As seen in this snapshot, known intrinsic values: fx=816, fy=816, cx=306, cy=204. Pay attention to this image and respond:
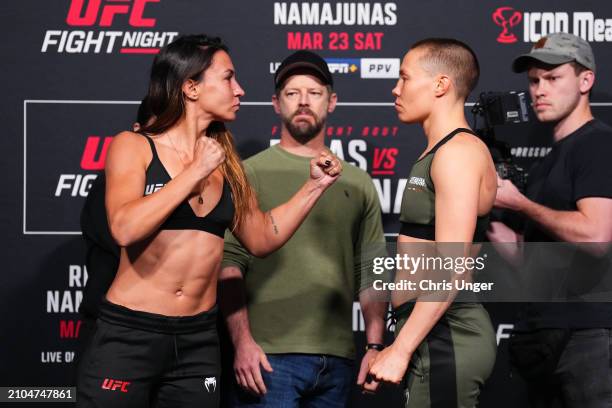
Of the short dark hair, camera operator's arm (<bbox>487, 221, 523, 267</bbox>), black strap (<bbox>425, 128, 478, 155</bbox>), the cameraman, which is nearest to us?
black strap (<bbox>425, 128, 478, 155</bbox>)

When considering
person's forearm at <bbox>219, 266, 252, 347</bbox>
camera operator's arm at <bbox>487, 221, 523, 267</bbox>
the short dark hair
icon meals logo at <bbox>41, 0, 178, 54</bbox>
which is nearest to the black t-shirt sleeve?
camera operator's arm at <bbox>487, 221, 523, 267</bbox>

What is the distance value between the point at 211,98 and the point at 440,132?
0.62 m

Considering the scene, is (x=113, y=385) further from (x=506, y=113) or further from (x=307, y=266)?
(x=506, y=113)

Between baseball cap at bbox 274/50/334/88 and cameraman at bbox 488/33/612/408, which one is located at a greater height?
baseball cap at bbox 274/50/334/88

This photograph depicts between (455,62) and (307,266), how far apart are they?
0.78 m

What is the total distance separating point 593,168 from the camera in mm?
2459

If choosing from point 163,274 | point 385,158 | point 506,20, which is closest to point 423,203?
point 163,274

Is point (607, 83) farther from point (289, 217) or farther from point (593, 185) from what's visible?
point (289, 217)

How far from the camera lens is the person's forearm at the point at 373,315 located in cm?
255

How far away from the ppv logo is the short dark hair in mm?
1025

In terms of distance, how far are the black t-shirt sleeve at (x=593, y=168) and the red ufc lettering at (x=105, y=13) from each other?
65.2 inches

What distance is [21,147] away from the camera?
312cm

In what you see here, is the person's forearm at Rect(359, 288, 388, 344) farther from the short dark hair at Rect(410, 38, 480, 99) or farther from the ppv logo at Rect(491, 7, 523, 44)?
the ppv logo at Rect(491, 7, 523, 44)

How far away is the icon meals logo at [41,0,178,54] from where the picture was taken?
313 centimetres
